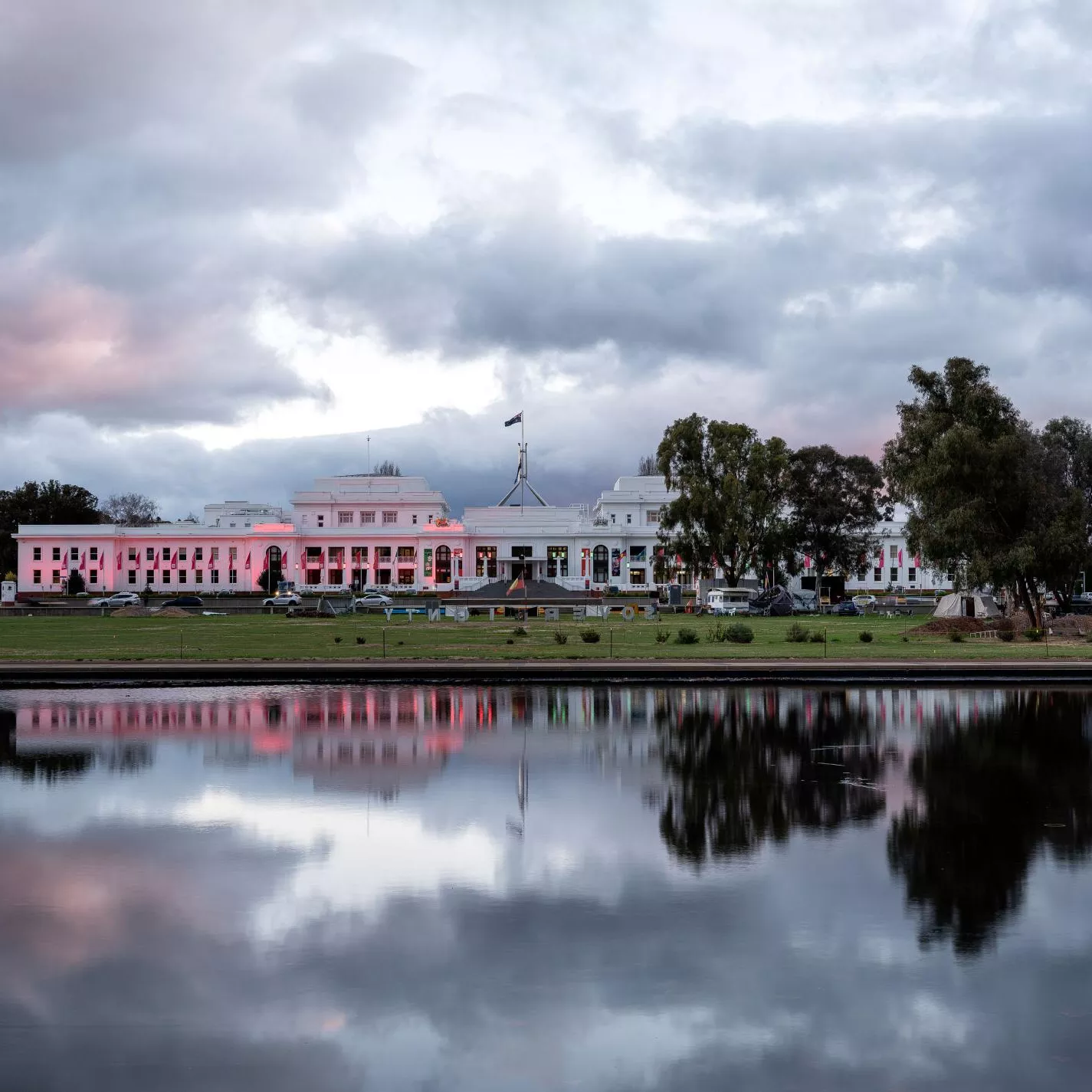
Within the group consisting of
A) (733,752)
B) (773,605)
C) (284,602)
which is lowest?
(284,602)

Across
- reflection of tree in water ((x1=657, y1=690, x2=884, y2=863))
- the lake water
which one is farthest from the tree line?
the lake water

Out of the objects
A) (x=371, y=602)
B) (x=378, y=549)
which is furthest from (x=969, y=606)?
(x=378, y=549)

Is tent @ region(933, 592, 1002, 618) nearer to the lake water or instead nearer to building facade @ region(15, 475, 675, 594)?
the lake water

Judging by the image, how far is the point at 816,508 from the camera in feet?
313

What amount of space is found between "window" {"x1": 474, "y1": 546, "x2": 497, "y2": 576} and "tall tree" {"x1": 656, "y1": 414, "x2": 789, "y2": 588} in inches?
1698

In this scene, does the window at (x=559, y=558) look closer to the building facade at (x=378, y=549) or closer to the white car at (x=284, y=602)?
the building facade at (x=378, y=549)

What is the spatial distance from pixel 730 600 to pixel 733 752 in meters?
62.4

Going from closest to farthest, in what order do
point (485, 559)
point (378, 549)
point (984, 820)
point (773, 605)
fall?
point (984, 820) < point (773, 605) < point (485, 559) < point (378, 549)

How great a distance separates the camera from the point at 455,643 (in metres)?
41.7

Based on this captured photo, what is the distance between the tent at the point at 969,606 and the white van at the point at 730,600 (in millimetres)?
15960

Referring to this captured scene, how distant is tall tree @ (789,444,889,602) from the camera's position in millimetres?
95562

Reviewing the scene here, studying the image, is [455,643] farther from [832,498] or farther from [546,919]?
[832,498]

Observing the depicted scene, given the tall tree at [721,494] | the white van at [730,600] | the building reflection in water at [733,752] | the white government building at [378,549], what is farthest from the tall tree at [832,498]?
the building reflection in water at [733,752]

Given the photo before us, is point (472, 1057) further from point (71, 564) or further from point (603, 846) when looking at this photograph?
point (71, 564)
